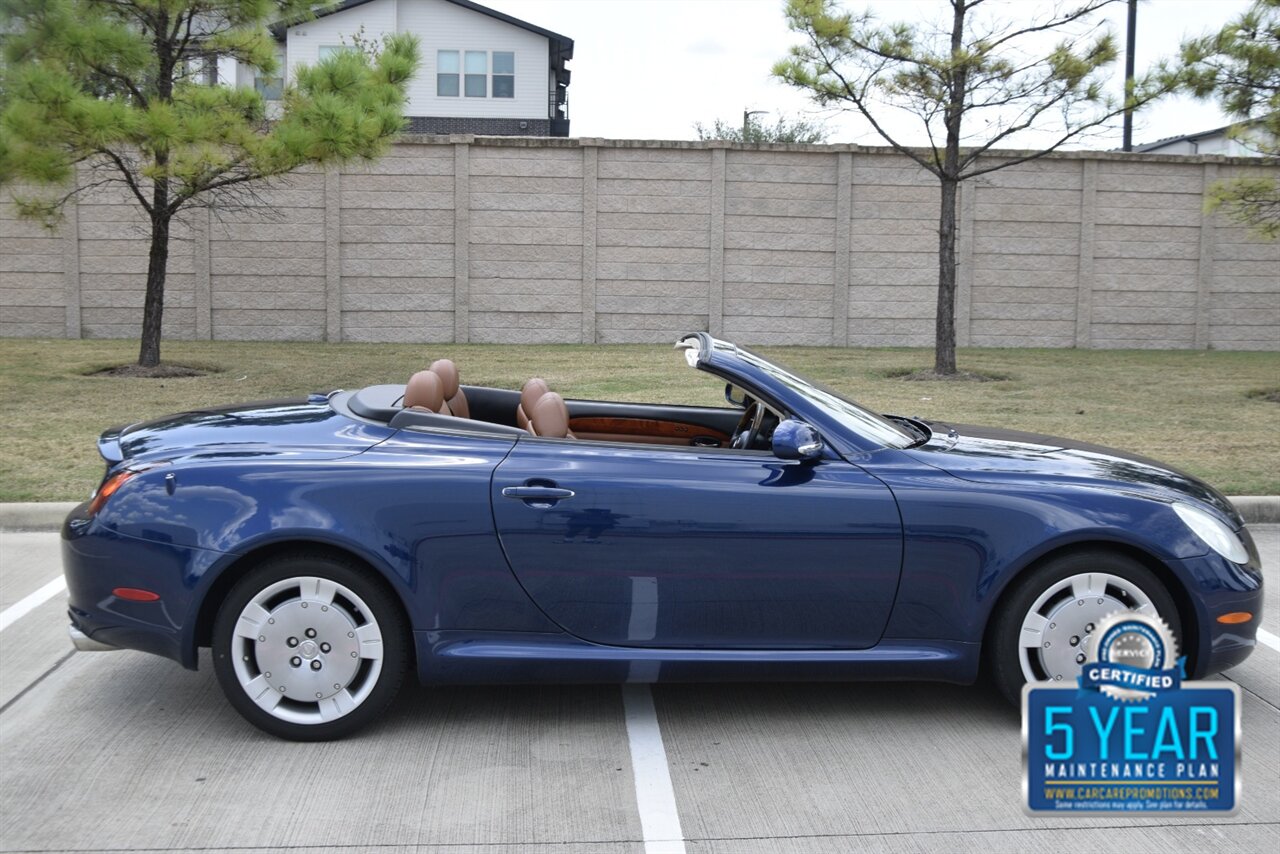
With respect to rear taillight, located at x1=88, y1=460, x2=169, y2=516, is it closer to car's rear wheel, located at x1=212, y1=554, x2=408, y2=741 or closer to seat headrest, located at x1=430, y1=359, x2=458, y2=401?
car's rear wheel, located at x1=212, y1=554, x2=408, y2=741

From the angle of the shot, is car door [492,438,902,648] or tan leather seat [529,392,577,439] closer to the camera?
car door [492,438,902,648]

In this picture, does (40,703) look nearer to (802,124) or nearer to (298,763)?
(298,763)

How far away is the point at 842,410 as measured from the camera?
15.4ft

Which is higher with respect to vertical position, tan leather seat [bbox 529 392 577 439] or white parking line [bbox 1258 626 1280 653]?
tan leather seat [bbox 529 392 577 439]

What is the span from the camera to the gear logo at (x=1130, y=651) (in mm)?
4160

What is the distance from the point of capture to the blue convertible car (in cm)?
415

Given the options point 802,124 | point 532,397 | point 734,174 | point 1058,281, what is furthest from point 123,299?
point 802,124

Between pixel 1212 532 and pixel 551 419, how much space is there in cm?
235

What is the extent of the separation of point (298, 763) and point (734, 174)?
54.6 ft

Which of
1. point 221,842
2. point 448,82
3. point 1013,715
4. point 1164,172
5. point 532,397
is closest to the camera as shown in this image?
point 221,842

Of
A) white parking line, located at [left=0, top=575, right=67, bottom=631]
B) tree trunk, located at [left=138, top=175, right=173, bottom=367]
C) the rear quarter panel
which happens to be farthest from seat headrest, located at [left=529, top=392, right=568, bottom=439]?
tree trunk, located at [left=138, top=175, right=173, bottom=367]

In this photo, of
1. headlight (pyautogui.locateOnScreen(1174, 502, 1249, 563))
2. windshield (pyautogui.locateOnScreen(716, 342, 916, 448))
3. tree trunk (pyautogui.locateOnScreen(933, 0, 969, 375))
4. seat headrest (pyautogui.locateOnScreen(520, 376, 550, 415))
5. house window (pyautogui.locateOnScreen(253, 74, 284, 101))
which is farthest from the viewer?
tree trunk (pyautogui.locateOnScreen(933, 0, 969, 375))

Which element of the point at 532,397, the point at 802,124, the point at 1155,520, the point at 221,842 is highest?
the point at 802,124

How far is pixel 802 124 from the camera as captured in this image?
42844 millimetres
